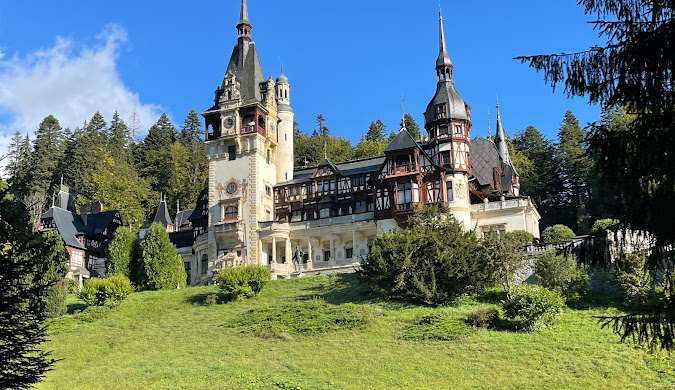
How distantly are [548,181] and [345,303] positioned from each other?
43078 mm

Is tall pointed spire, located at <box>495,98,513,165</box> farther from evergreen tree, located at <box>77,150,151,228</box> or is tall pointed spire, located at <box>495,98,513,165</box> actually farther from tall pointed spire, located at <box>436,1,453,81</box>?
evergreen tree, located at <box>77,150,151,228</box>

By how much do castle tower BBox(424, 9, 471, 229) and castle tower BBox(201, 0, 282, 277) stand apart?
48.5 feet

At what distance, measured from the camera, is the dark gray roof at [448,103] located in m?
61.1

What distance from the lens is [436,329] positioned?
1452 inches

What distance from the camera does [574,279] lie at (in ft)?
134

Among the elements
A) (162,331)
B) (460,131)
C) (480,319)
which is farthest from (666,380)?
(460,131)

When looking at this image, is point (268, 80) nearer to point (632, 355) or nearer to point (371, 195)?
point (371, 195)

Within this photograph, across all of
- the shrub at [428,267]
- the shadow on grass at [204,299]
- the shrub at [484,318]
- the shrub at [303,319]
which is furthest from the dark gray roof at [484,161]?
the shrub at [484,318]

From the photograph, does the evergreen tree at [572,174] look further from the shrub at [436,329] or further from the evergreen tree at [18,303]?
the evergreen tree at [18,303]

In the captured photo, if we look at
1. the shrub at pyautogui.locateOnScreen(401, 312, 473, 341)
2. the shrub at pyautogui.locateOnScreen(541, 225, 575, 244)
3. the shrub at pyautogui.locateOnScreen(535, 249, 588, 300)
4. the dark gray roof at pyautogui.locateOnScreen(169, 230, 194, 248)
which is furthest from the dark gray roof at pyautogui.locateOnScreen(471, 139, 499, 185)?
the dark gray roof at pyautogui.locateOnScreen(169, 230, 194, 248)

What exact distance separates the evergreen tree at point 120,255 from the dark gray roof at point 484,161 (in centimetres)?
2950

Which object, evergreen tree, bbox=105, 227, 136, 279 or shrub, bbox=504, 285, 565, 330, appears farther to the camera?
evergreen tree, bbox=105, 227, 136, 279

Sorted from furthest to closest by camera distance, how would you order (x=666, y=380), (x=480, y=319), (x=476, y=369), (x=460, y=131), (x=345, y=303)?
(x=460, y=131), (x=345, y=303), (x=480, y=319), (x=476, y=369), (x=666, y=380)

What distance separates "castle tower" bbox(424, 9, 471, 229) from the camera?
58625 mm
